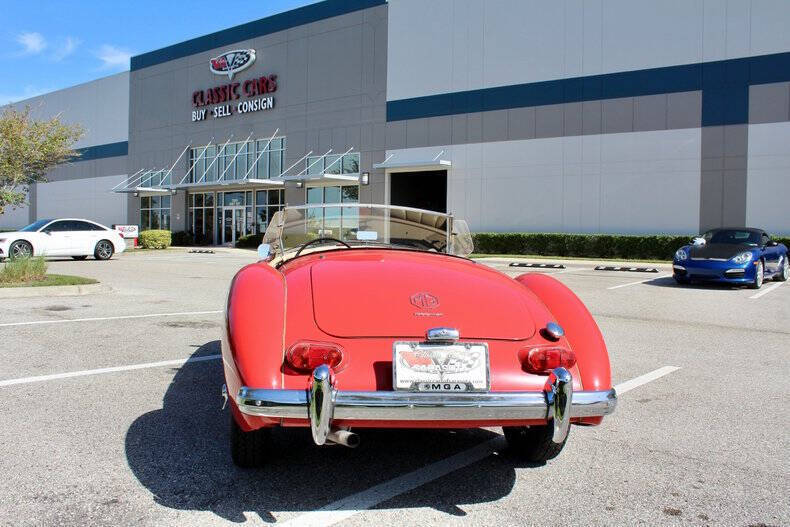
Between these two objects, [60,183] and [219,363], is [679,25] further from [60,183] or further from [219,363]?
[60,183]

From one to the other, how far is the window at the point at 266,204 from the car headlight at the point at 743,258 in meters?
24.8

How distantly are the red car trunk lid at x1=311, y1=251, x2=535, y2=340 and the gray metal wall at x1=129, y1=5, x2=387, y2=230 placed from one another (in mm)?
27261

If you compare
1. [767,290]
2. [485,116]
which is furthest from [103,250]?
[767,290]

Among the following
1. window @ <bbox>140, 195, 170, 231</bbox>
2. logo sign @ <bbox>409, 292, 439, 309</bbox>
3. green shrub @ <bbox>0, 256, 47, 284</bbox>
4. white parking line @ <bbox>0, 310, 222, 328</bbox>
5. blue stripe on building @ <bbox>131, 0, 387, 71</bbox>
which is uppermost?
blue stripe on building @ <bbox>131, 0, 387, 71</bbox>

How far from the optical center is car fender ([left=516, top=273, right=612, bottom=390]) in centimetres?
306

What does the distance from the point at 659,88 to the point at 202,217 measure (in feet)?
85.0

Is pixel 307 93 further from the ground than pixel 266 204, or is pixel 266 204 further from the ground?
pixel 307 93

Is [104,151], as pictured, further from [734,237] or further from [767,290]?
[767,290]

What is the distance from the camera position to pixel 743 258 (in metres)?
13.1

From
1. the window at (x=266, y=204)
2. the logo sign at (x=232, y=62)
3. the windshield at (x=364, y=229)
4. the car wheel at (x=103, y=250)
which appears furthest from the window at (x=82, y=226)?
the windshield at (x=364, y=229)

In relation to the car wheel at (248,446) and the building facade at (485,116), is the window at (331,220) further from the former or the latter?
the building facade at (485,116)

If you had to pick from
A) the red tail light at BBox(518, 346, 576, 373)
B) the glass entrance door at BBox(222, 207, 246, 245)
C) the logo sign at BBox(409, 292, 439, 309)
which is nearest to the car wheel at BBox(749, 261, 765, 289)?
the red tail light at BBox(518, 346, 576, 373)

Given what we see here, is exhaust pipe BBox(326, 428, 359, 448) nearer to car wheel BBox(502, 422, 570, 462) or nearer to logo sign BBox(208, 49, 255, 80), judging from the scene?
car wheel BBox(502, 422, 570, 462)

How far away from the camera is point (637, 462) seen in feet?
11.4
